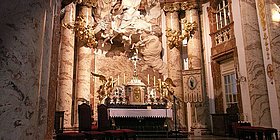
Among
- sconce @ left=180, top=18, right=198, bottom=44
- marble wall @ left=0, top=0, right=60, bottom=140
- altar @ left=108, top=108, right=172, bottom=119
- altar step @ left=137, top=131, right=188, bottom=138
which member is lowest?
altar step @ left=137, top=131, right=188, bottom=138

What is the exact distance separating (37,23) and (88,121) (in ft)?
14.6

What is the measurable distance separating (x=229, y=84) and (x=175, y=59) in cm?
279

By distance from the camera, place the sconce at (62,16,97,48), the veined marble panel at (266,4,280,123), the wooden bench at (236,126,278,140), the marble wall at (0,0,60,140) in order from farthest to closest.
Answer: the sconce at (62,16,97,48) < the veined marble panel at (266,4,280,123) < the wooden bench at (236,126,278,140) < the marble wall at (0,0,60,140)

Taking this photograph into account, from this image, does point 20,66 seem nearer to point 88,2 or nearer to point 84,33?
point 84,33

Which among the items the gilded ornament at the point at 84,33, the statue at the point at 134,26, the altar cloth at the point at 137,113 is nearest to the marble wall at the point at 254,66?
the altar cloth at the point at 137,113

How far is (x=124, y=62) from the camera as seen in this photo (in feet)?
40.8

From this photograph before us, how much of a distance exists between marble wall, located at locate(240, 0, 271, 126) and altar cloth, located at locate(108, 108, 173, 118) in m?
3.23

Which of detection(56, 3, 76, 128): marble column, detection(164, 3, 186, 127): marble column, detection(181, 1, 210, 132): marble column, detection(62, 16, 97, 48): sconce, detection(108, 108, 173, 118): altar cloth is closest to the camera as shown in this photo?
detection(108, 108, 173, 118): altar cloth

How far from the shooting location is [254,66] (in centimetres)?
877

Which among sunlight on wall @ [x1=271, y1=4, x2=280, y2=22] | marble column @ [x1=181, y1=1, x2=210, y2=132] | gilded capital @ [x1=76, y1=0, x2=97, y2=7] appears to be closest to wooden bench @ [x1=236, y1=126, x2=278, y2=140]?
marble column @ [x1=181, y1=1, x2=210, y2=132]

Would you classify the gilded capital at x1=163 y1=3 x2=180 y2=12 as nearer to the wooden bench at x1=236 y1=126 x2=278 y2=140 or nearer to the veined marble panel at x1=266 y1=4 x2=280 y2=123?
the veined marble panel at x1=266 y1=4 x2=280 y2=123

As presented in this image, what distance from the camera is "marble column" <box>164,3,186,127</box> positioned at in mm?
12047

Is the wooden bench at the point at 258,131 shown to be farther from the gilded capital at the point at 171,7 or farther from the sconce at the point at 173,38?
the gilded capital at the point at 171,7

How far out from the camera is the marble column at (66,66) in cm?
1041
